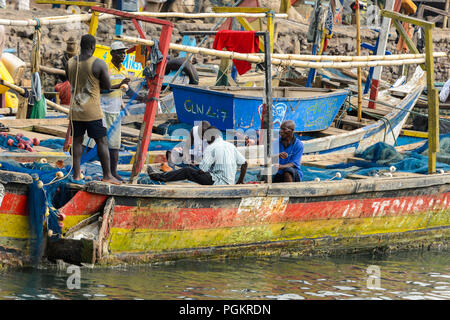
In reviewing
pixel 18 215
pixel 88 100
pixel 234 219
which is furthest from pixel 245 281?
pixel 88 100

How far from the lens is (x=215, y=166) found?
317 inches

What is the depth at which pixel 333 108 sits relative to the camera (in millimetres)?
12695

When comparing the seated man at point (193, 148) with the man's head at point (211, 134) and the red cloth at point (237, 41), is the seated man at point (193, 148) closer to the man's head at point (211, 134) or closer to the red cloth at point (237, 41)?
the man's head at point (211, 134)

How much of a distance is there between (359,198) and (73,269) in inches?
134

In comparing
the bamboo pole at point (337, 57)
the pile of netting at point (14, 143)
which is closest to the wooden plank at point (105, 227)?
the pile of netting at point (14, 143)

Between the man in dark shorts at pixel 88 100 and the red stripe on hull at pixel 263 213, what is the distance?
436mm

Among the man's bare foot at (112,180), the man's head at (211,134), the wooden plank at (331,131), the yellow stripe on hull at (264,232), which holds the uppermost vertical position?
the man's head at (211,134)

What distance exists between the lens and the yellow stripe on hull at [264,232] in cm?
740

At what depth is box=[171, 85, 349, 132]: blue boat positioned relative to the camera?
11305mm

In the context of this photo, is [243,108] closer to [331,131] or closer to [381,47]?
[331,131]
